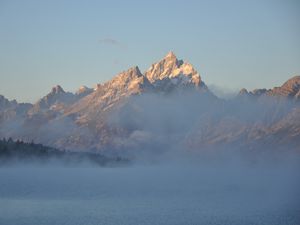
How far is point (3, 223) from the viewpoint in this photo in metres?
160

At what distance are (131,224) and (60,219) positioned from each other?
68.6ft

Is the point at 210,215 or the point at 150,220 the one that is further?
the point at 210,215

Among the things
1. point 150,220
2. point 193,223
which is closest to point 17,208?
point 150,220

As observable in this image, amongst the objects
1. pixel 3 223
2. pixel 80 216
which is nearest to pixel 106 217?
pixel 80 216

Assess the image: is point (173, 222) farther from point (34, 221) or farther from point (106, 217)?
point (34, 221)

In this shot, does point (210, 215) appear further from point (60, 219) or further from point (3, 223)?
point (3, 223)

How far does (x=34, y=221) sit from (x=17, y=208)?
31.5 m

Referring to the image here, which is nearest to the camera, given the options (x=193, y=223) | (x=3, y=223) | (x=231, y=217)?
(x=3, y=223)

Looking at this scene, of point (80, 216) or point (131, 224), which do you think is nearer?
point (131, 224)

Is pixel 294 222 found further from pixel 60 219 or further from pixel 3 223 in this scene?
pixel 3 223

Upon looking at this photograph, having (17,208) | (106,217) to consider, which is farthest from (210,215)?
(17,208)

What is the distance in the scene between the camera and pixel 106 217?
18262 cm

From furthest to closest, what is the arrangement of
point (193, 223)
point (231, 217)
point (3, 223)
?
point (231, 217) < point (193, 223) < point (3, 223)

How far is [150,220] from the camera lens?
587 feet
